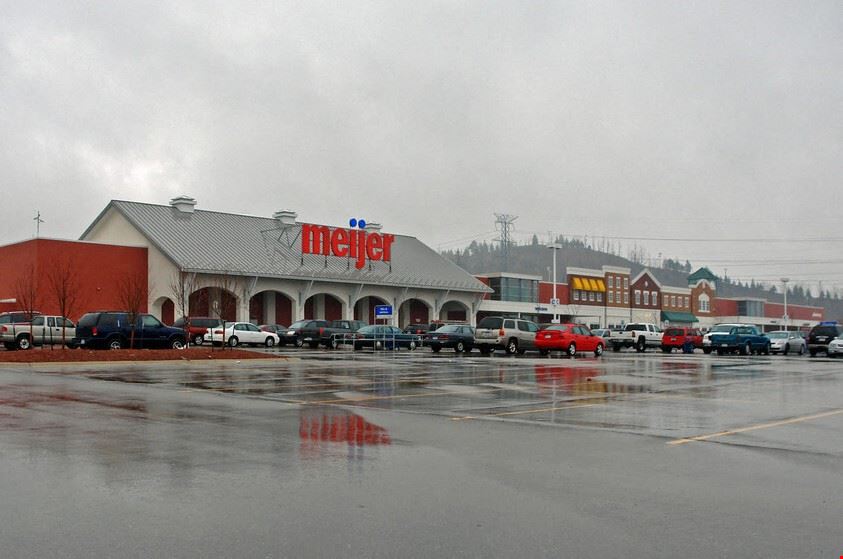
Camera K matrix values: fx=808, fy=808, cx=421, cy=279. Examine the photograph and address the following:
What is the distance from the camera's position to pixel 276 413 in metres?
13.3

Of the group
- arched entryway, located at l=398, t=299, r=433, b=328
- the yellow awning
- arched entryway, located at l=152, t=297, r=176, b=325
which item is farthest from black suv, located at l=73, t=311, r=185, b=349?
the yellow awning

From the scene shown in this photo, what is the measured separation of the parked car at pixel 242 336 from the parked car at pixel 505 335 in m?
13.6

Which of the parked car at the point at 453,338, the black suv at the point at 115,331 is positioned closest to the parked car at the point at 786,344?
the parked car at the point at 453,338

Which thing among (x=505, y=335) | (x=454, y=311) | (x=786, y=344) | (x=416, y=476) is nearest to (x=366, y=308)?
(x=454, y=311)

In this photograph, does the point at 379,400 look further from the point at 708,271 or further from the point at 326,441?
the point at 708,271

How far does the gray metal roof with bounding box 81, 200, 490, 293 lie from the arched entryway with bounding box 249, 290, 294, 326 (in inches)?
122

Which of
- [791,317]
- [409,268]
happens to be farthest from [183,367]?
[791,317]

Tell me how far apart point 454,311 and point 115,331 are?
42.6 metres

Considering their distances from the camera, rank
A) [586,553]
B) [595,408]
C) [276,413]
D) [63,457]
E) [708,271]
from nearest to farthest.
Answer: [586,553] < [63,457] < [276,413] < [595,408] < [708,271]

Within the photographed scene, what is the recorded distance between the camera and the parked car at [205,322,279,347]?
44.7 metres

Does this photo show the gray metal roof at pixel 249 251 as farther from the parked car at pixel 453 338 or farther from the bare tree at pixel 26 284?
the parked car at pixel 453 338

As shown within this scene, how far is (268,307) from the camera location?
58438mm

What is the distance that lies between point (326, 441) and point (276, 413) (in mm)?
3372

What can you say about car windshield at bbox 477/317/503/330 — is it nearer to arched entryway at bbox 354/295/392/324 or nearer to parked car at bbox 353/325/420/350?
parked car at bbox 353/325/420/350
